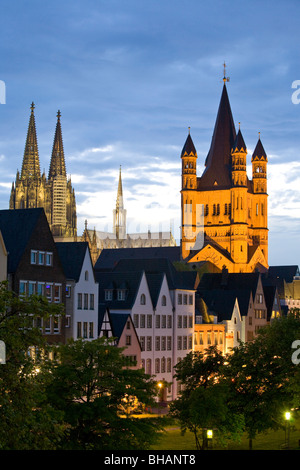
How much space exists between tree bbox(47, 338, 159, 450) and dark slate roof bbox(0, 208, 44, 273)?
66.5 feet

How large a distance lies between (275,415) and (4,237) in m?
25.3

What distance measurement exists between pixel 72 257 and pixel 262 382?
24.3 metres

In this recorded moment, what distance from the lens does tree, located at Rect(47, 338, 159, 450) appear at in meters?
50.4

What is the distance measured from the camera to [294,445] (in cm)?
7369

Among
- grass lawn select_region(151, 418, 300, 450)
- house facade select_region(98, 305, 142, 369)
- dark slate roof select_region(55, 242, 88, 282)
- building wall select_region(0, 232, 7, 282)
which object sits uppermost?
dark slate roof select_region(55, 242, 88, 282)

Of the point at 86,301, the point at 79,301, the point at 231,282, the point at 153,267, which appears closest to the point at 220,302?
the point at 153,267

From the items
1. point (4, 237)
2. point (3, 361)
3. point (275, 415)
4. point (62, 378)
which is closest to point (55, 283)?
point (4, 237)

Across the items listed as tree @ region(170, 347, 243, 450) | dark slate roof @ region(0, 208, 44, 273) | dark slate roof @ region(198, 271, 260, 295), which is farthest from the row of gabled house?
tree @ region(170, 347, 243, 450)

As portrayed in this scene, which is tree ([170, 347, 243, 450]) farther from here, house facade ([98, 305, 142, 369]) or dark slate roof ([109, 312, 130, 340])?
dark slate roof ([109, 312, 130, 340])

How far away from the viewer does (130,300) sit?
322 ft

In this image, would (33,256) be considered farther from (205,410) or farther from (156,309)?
(156,309)

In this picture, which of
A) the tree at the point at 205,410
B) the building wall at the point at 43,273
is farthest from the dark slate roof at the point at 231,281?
the tree at the point at 205,410

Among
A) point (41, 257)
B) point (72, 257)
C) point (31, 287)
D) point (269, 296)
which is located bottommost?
point (31, 287)

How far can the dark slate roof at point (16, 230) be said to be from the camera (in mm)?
76000
